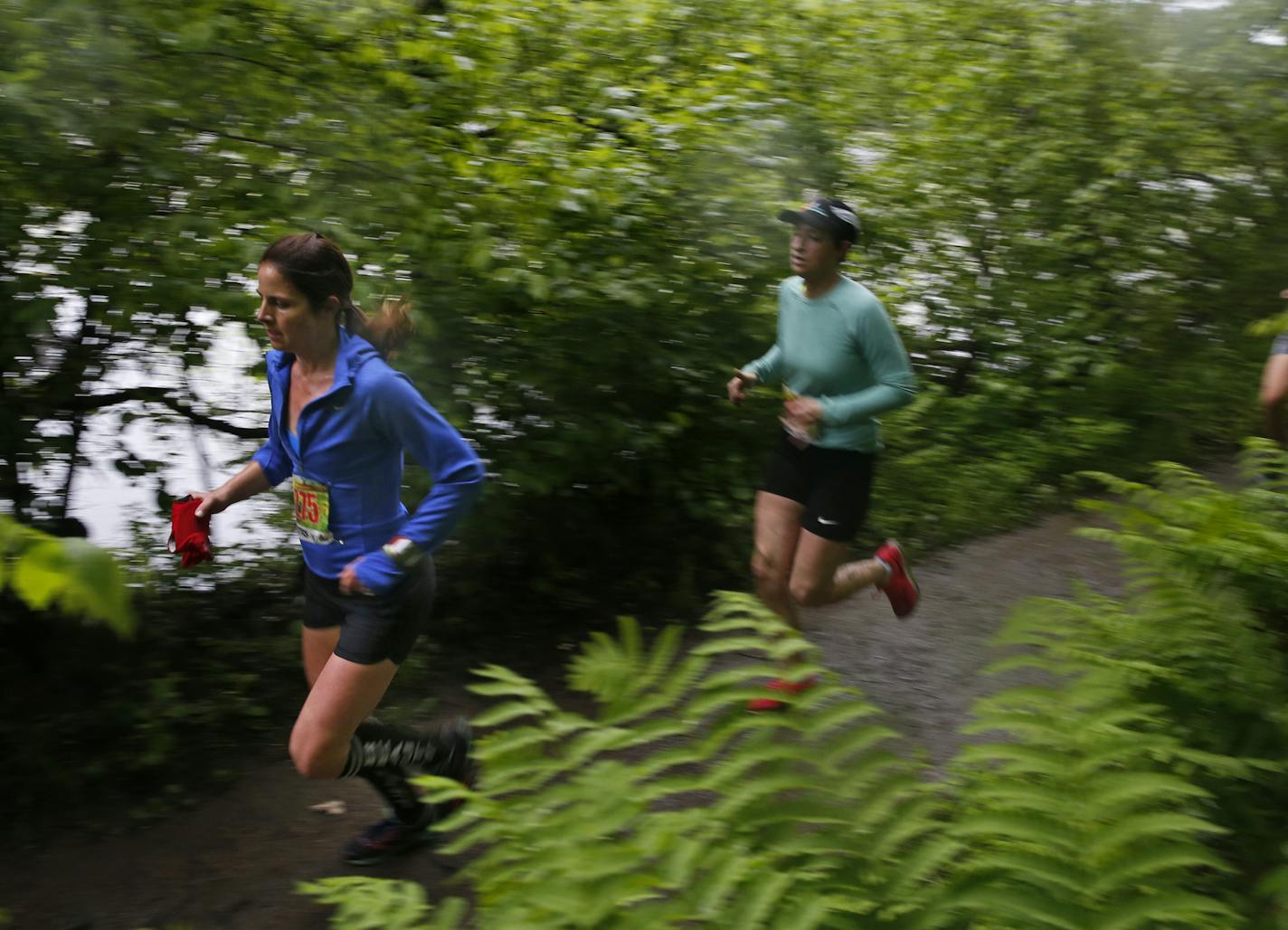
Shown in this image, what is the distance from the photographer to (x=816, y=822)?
2355 millimetres

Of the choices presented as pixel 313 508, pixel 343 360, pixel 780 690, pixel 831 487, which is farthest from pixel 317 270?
pixel 831 487

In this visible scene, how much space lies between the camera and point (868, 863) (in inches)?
91.4

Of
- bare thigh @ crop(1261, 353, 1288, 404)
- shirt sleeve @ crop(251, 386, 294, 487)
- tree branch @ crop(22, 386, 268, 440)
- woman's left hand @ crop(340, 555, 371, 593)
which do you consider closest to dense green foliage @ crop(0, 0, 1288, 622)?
tree branch @ crop(22, 386, 268, 440)

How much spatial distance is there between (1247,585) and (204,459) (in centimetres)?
400

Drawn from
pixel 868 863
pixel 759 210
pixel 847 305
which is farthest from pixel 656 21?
pixel 868 863

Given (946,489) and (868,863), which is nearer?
(868,863)

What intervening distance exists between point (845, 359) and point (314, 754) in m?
2.45

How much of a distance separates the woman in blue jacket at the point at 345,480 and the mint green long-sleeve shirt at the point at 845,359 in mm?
1714

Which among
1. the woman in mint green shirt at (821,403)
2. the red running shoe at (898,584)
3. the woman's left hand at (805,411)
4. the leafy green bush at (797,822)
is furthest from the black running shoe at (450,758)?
the red running shoe at (898,584)

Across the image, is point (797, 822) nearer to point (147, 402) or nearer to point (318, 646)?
point (318, 646)

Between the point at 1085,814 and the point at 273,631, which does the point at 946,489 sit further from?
the point at 1085,814

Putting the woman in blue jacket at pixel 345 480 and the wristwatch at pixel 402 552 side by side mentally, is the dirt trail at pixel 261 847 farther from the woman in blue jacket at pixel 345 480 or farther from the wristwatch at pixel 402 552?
the wristwatch at pixel 402 552

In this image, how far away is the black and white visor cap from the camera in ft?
15.7

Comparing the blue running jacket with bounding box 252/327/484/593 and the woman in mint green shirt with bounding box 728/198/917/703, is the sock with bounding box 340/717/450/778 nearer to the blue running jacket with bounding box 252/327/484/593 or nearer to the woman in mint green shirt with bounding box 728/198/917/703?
the blue running jacket with bounding box 252/327/484/593
